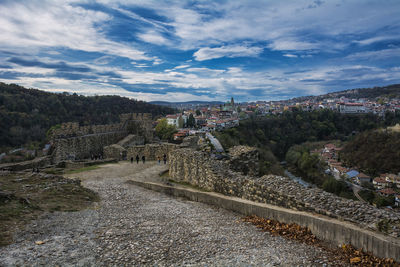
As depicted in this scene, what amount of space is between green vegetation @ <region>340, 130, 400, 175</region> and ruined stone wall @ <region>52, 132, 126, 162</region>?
47.9m

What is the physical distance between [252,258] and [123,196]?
628 centimetres

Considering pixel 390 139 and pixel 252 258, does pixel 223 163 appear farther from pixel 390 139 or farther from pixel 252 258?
pixel 390 139

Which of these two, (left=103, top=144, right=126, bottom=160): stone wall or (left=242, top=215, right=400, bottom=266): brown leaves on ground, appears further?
(left=103, top=144, right=126, bottom=160): stone wall

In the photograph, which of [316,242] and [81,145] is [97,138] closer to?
[81,145]

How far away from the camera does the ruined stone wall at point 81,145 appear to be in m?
18.6

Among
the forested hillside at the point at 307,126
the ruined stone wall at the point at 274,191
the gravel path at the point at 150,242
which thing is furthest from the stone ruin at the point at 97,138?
the forested hillside at the point at 307,126

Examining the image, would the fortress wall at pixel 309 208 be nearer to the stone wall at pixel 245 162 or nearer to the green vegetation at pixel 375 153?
the stone wall at pixel 245 162

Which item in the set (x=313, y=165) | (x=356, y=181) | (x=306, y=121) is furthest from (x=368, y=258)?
(x=306, y=121)

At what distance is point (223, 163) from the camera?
10125mm

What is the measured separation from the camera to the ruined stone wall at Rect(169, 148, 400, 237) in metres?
4.99

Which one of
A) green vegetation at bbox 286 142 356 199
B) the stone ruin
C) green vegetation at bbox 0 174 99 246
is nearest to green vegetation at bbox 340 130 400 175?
green vegetation at bbox 286 142 356 199

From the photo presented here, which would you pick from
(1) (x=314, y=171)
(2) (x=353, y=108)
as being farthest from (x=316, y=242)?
(2) (x=353, y=108)

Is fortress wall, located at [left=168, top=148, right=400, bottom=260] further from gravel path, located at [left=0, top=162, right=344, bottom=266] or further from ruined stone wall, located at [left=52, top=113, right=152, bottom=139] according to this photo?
ruined stone wall, located at [left=52, top=113, right=152, bottom=139]

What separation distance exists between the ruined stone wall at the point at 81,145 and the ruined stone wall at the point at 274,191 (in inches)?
424
